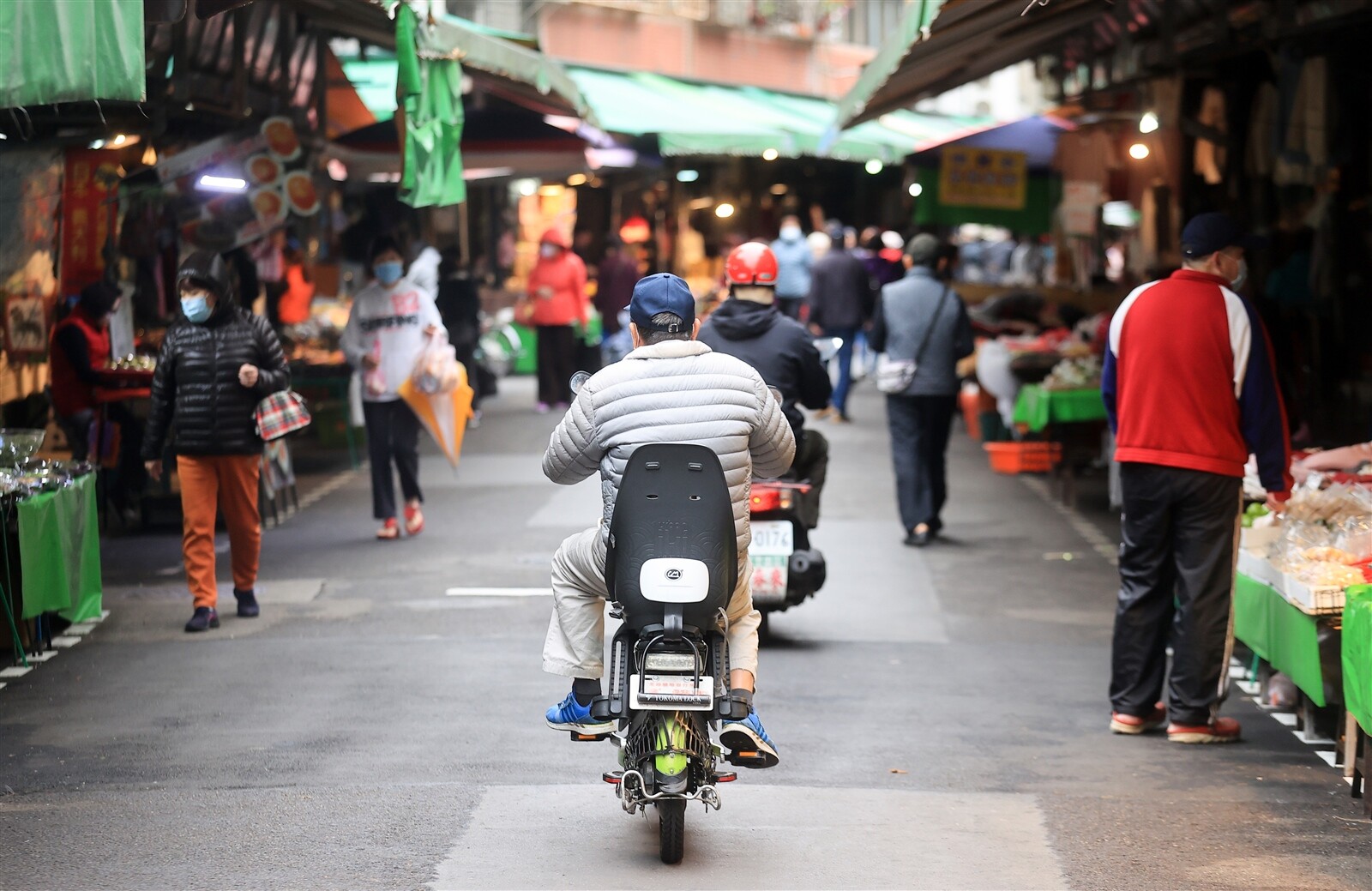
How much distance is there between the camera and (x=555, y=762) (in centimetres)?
712

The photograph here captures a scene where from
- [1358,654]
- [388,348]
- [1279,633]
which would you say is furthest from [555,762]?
[388,348]

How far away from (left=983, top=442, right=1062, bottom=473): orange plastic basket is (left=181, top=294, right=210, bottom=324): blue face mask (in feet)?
29.2

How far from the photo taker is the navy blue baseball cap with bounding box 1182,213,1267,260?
767 centimetres

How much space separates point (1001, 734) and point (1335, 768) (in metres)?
1.35

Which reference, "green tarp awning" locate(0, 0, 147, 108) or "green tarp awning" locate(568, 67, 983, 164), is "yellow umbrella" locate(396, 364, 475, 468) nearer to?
"green tarp awning" locate(0, 0, 147, 108)

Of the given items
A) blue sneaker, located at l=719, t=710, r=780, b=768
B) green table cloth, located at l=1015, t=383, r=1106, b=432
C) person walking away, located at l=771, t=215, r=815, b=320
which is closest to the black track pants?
blue sneaker, located at l=719, t=710, r=780, b=768

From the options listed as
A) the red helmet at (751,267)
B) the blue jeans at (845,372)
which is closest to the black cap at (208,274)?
the red helmet at (751,267)

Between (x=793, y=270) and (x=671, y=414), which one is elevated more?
(x=793, y=270)

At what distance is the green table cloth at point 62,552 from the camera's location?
8.91m

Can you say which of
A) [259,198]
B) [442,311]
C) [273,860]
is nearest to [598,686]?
[273,860]

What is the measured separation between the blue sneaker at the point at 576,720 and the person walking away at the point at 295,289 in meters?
12.1

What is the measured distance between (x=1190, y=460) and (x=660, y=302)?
273cm

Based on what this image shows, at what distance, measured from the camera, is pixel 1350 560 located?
7676 millimetres

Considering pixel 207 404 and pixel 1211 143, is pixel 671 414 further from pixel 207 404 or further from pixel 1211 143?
pixel 1211 143
